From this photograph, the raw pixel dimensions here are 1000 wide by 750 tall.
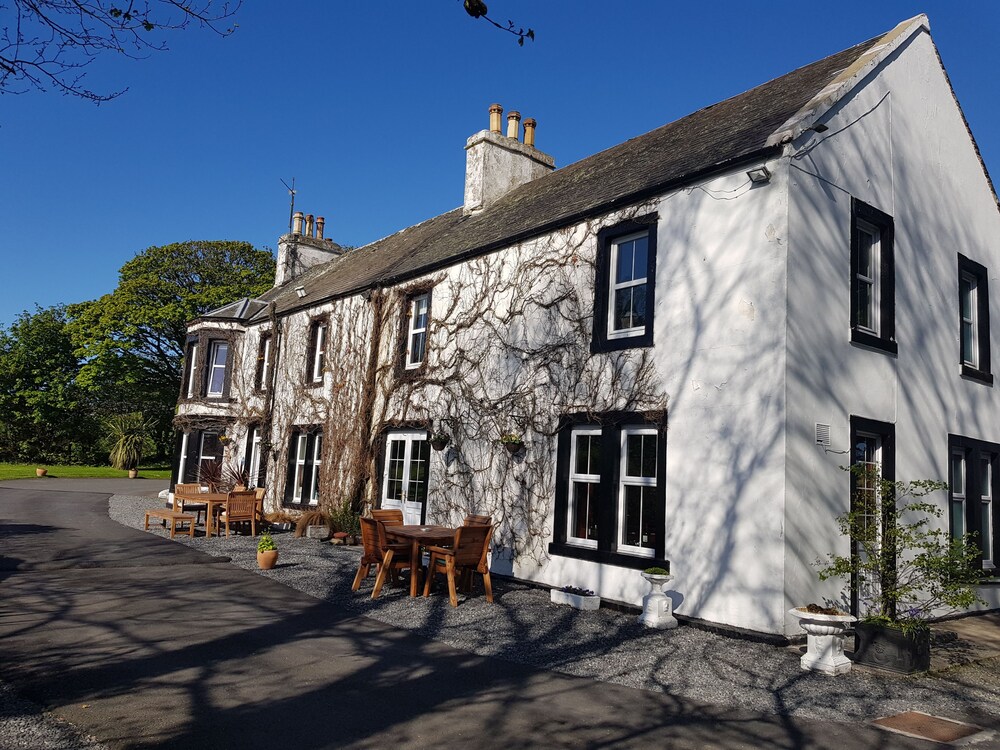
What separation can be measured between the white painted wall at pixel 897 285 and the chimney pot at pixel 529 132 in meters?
9.01

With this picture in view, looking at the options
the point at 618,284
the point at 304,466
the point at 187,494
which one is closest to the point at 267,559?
the point at 187,494

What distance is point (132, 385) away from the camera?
39312 millimetres

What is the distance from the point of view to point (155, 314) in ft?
117

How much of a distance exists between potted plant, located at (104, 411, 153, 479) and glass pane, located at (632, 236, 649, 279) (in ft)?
109

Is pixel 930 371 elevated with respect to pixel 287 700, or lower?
elevated

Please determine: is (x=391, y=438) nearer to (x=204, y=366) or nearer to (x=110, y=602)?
(x=110, y=602)

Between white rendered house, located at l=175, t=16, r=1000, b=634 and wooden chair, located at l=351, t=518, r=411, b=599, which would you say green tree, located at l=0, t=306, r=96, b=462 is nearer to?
white rendered house, located at l=175, t=16, r=1000, b=634

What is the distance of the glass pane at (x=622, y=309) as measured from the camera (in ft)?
35.6

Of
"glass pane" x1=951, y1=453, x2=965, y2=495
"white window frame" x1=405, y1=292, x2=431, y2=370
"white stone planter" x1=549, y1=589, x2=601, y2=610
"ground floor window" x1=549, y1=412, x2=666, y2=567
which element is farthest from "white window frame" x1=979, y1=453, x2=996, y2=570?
"white window frame" x1=405, y1=292, x2=431, y2=370

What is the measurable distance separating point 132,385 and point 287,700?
126ft

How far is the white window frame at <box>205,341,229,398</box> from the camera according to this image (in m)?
22.9

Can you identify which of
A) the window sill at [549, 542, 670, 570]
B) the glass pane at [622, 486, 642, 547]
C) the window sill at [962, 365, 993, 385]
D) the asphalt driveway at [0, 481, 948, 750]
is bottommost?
the asphalt driveway at [0, 481, 948, 750]

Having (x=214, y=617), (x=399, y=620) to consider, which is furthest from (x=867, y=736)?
(x=214, y=617)

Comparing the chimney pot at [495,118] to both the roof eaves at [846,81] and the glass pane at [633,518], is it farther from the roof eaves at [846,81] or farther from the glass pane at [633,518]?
the glass pane at [633,518]
